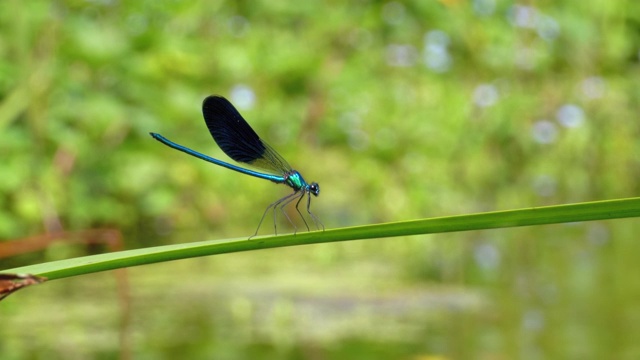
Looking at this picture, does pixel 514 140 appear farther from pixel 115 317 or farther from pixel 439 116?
pixel 115 317

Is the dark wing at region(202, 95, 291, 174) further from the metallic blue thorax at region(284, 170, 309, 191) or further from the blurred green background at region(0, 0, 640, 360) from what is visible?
the blurred green background at region(0, 0, 640, 360)

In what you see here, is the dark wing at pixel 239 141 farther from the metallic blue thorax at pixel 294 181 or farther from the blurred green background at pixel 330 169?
the blurred green background at pixel 330 169

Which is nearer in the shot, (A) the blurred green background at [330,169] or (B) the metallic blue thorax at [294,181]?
(B) the metallic blue thorax at [294,181]

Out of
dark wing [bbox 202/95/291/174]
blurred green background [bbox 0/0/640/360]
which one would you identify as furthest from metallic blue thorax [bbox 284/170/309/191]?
blurred green background [bbox 0/0/640/360]

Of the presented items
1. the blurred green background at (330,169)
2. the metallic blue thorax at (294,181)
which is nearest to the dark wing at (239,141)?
the metallic blue thorax at (294,181)

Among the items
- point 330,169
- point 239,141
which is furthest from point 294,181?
point 330,169

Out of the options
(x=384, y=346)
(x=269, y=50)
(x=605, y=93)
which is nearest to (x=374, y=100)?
(x=269, y=50)

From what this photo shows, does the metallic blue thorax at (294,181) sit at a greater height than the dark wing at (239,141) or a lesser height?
lesser
